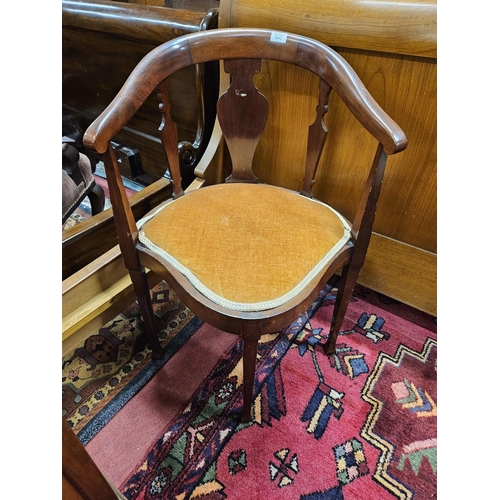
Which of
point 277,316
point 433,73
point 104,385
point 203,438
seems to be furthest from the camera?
point 104,385

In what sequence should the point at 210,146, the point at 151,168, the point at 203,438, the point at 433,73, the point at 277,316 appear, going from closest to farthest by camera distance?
the point at 277,316, the point at 433,73, the point at 203,438, the point at 210,146, the point at 151,168

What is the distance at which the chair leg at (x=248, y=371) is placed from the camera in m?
0.73

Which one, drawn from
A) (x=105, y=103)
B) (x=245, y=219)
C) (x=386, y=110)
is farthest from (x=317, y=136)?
(x=105, y=103)

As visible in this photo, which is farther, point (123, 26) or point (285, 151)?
point (123, 26)

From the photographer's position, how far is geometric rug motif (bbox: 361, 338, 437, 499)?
86cm

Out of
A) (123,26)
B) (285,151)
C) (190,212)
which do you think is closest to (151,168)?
(123,26)

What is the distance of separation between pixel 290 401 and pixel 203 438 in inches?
10.2

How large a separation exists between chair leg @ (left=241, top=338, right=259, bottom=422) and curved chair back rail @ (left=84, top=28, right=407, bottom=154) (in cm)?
47

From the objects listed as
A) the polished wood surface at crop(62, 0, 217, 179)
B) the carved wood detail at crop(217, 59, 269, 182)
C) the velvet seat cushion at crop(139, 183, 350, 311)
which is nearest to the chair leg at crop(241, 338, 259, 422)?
the velvet seat cushion at crop(139, 183, 350, 311)

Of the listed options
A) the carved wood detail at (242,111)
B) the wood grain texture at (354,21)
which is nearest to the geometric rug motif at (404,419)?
the carved wood detail at (242,111)

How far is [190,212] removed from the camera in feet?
2.81

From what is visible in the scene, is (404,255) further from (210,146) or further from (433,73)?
(210,146)

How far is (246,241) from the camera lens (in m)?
0.77

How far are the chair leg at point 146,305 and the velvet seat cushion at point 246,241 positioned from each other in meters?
0.12
